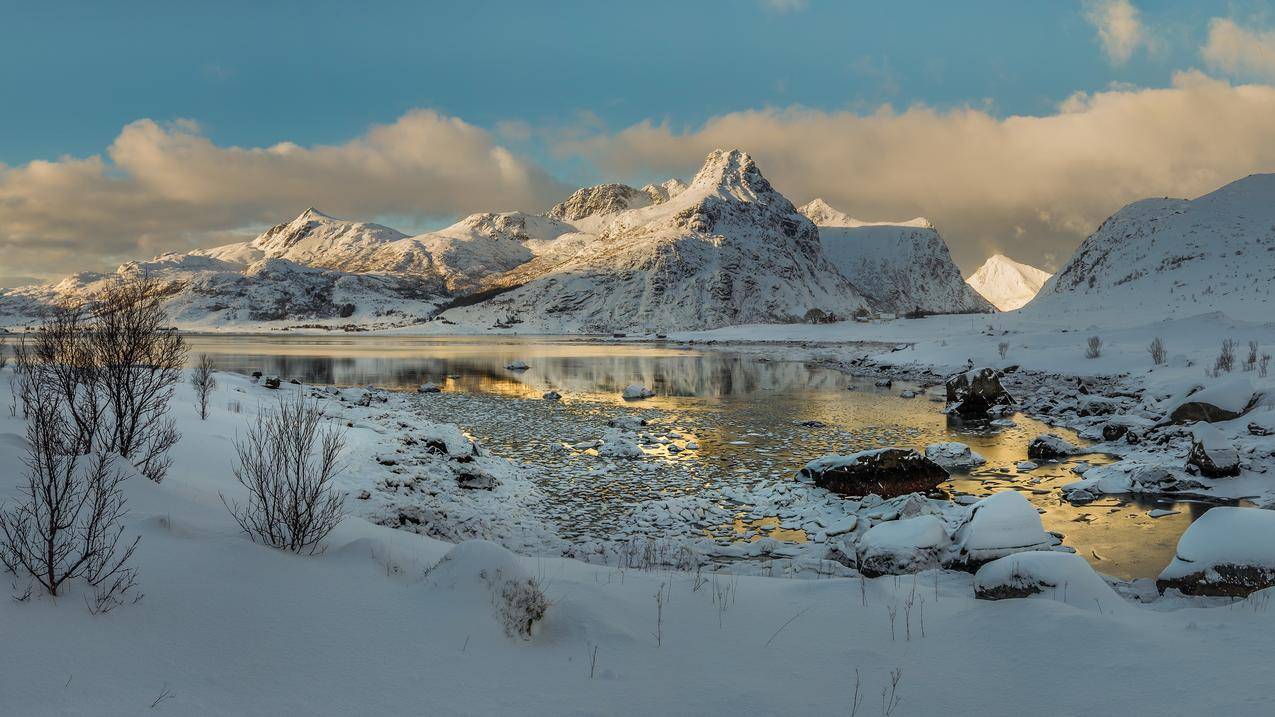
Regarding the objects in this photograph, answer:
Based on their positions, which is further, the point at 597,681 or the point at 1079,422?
the point at 1079,422

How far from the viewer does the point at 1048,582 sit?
6.62 meters

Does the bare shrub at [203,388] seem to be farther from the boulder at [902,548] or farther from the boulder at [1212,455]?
the boulder at [1212,455]

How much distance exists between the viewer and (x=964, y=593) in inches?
289

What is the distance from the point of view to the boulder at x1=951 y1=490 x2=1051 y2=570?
27.7ft

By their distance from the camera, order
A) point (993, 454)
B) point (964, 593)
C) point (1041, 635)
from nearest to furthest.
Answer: point (1041, 635), point (964, 593), point (993, 454)

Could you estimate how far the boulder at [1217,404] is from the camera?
700 inches

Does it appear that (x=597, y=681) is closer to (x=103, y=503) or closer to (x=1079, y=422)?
(x=103, y=503)

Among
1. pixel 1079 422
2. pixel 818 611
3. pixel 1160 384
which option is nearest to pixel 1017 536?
pixel 818 611

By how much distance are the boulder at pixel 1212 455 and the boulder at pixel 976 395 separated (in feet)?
33.3

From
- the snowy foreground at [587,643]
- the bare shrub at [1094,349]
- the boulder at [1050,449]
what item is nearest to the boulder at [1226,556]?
the snowy foreground at [587,643]

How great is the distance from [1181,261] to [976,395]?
5933cm

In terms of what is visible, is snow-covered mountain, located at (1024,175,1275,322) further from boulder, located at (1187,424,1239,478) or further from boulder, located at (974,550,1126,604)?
boulder, located at (974,550,1126,604)

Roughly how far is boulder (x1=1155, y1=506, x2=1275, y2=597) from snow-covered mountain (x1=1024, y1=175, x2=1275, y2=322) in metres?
54.6

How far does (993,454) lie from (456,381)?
102 ft
